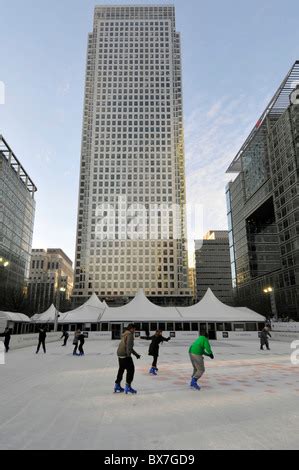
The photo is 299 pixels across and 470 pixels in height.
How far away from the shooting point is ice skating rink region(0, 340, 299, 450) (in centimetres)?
456

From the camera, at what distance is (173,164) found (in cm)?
11744

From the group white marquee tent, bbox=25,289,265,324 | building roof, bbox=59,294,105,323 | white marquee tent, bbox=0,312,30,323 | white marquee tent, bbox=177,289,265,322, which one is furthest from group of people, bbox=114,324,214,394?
building roof, bbox=59,294,105,323

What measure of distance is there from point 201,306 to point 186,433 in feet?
110

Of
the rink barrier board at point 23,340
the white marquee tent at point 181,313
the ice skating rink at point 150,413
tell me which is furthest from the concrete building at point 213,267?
the ice skating rink at point 150,413

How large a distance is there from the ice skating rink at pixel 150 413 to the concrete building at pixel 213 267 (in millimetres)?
170971

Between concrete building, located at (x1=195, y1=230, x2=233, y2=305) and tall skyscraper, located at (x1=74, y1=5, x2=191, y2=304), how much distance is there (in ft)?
249

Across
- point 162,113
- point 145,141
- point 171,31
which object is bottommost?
point 145,141

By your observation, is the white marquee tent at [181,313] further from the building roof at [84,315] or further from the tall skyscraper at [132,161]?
the tall skyscraper at [132,161]

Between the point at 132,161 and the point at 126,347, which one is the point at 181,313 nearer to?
the point at 126,347

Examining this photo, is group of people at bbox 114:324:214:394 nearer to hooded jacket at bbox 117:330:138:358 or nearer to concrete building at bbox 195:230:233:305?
hooded jacket at bbox 117:330:138:358

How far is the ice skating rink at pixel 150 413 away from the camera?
4564 millimetres

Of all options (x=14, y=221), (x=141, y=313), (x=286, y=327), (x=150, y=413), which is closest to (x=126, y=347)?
(x=150, y=413)
